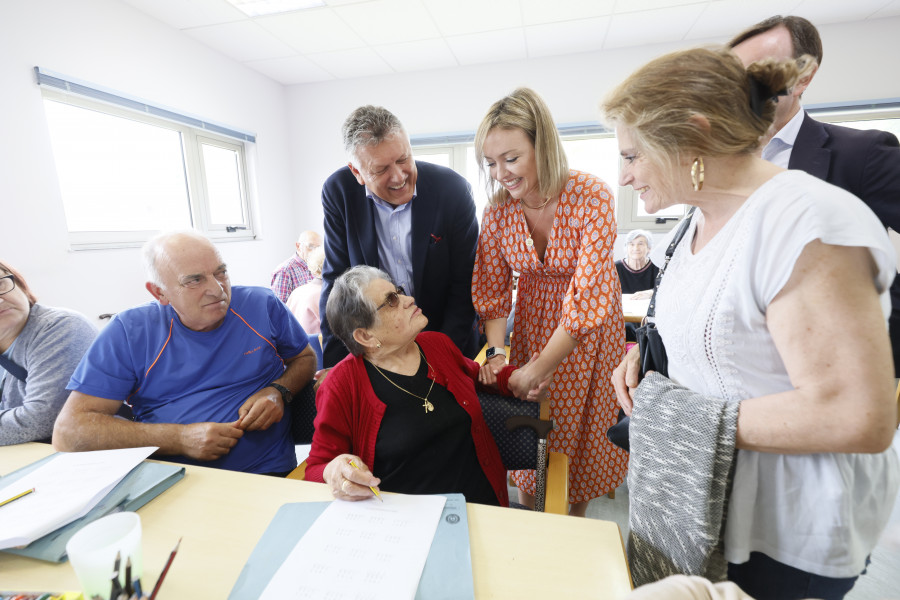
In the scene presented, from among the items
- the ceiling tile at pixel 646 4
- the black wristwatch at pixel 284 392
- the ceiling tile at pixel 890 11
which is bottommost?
the black wristwatch at pixel 284 392

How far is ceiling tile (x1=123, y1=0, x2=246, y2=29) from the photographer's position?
322 centimetres

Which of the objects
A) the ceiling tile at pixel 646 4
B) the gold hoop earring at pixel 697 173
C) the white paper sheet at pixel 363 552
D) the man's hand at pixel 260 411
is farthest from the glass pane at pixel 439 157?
the white paper sheet at pixel 363 552

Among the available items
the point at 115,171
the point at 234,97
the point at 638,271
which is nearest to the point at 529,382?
the point at 638,271

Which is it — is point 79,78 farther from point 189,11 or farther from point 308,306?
point 308,306

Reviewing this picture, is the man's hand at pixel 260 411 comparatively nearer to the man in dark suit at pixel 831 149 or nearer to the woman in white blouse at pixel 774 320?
the woman in white blouse at pixel 774 320

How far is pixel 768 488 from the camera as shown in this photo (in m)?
0.74

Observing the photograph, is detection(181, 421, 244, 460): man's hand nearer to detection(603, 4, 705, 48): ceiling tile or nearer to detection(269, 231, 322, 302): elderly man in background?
detection(269, 231, 322, 302): elderly man in background

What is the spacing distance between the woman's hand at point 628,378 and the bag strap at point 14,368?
1916 mm

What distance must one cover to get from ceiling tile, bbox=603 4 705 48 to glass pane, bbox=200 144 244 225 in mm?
4095

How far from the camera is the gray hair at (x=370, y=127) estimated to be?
58.7 inches

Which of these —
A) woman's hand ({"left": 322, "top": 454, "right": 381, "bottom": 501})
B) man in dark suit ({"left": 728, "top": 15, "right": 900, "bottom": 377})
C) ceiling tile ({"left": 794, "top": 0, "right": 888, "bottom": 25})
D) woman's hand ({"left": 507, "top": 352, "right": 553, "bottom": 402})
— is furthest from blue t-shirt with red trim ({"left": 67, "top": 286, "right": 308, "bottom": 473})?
ceiling tile ({"left": 794, "top": 0, "right": 888, "bottom": 25})

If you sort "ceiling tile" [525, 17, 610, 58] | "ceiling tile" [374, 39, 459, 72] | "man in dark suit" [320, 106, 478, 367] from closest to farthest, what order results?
1. "man in dark suit" [320, 106, 478, 367]
2. "ceiling tile" [525, 17, 610, 58]
3. "ceiling tile" [374, 39, 459, 72]

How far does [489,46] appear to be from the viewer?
4.19m

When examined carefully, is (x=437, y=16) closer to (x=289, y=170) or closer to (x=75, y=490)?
(x=289, y=170)
